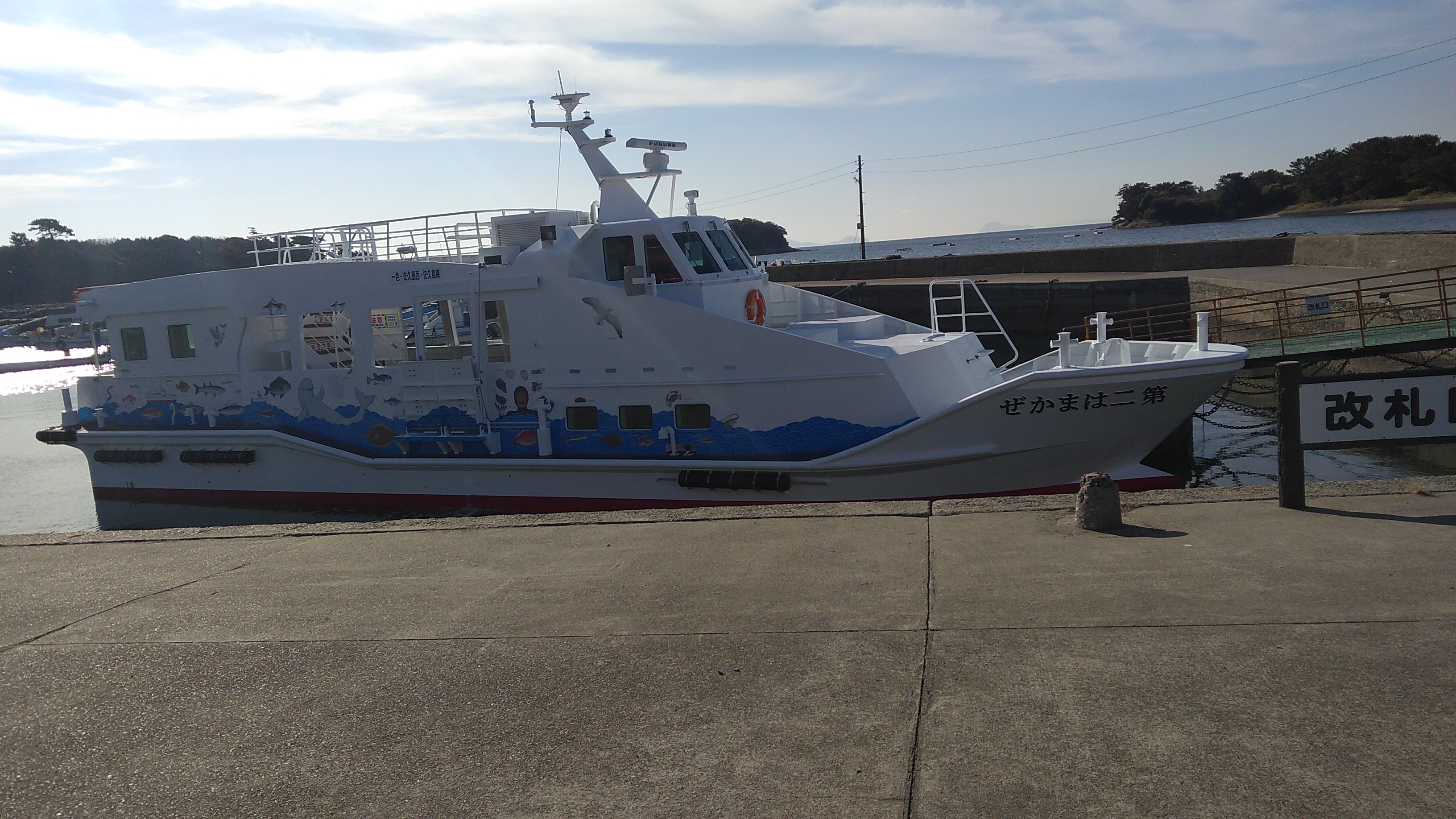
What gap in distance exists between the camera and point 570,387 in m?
11.1

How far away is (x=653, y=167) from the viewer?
12.5 m

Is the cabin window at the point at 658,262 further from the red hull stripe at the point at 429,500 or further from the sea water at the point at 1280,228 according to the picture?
the sea water at the point at 1280,228

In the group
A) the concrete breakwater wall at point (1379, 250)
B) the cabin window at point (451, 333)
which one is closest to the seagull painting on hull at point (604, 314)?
the cabin window at point (451, 333)

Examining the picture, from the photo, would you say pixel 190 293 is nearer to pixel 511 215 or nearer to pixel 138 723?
pixel 511 215

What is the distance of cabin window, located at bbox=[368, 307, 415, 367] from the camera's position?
13164 millimetres

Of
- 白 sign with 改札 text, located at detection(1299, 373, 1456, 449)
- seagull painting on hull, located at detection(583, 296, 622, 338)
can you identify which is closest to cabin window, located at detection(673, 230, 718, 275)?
seagull painting on hull, located at detection(583, 296, 622, 338)

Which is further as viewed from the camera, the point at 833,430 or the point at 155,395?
the point at 155,395

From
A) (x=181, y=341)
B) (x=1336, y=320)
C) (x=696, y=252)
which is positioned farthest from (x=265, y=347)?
(x=1336, y=320)

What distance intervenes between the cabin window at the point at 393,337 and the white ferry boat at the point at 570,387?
0.25ft

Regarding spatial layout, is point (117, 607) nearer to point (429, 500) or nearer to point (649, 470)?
point (649, 470)

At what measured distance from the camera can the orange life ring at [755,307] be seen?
11.8m

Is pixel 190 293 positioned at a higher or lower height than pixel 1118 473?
higher

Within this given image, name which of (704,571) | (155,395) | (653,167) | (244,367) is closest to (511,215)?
(653,167)

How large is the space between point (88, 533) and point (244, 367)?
646cm
